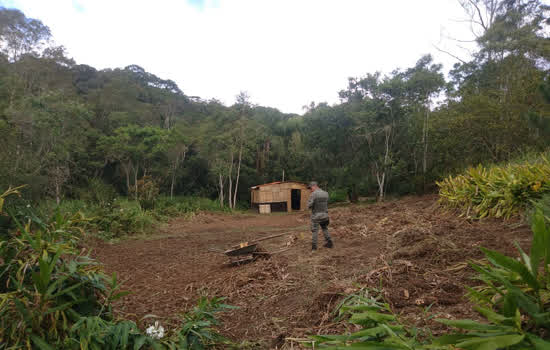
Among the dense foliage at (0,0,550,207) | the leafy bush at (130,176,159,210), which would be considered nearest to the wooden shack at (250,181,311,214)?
the dense foliage at (0,0,550,207)

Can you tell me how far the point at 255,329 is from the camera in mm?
2963

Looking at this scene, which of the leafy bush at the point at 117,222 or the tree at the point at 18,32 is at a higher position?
the tree at the point at 18,32

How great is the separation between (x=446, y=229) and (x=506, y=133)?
9236 millimetres

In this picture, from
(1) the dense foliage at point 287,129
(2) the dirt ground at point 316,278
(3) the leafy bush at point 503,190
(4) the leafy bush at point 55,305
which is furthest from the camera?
(1) the dense foliage at point 287,129

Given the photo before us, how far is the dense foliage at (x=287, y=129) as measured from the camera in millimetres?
12062

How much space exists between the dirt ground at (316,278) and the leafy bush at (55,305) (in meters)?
0.40

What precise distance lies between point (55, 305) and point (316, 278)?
2976 millimetres

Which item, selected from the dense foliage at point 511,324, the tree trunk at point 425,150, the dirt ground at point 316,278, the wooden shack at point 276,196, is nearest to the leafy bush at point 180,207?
the wooden shack at point 276,196

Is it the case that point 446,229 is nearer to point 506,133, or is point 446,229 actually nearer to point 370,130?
point 506,133

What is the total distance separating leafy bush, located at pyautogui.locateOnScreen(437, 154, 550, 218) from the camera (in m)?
4.85

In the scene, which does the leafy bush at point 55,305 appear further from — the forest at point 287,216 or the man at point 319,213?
the man at point 319,213

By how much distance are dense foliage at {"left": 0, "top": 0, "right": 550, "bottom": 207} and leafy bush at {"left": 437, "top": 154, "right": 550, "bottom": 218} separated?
9.27ft

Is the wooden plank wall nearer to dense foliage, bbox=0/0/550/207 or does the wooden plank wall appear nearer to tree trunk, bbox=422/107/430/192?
dense foliage, bbox=0/0/550/207

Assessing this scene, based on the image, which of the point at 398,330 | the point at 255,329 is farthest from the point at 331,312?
the point at 398,330
